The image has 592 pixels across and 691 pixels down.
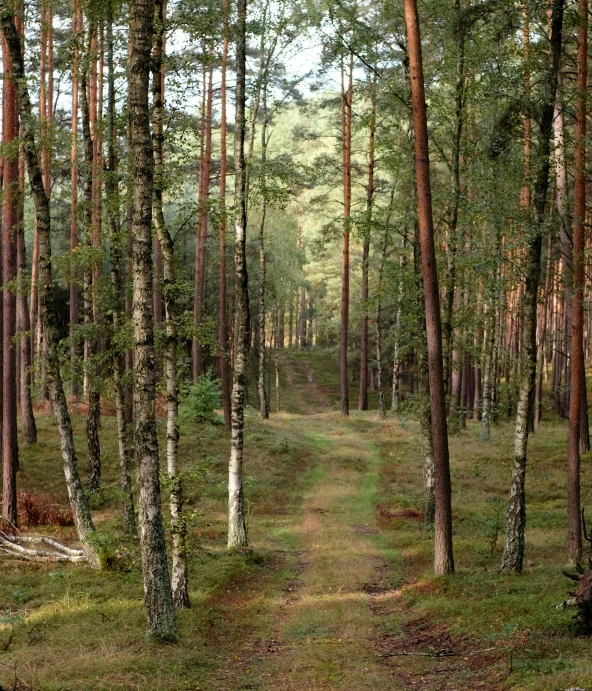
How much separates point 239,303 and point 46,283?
446 cm

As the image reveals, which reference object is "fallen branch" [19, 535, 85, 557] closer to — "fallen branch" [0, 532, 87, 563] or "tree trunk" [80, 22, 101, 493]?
"fallen branch" [0, 532, 87, 563]

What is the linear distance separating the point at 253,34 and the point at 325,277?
1523 inches

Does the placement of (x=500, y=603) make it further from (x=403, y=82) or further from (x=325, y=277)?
(x=325, y=277)

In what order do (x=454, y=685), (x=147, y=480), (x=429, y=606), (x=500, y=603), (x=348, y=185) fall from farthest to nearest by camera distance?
(x=348, y=185)
(x=429, y=606)
(x=500, y=603)
(x=147, y=480)
(x=454, y=685)

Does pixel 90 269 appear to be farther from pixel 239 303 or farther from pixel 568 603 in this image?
pixel 568 603

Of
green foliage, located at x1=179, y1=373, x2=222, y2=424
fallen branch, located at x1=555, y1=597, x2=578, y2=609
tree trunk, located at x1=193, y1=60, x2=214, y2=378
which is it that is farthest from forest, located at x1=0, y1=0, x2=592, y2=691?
tree trunk, located at x1=193, y1=60, x2=214, y2=378

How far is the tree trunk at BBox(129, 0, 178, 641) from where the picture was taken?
33.0 feet

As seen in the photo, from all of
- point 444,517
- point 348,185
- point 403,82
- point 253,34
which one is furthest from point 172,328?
point 348,185

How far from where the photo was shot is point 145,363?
1014 cm

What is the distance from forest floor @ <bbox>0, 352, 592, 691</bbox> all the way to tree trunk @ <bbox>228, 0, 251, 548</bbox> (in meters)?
0.94

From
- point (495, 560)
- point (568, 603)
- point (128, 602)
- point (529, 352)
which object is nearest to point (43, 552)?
point (128, 602)

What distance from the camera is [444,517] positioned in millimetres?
13773

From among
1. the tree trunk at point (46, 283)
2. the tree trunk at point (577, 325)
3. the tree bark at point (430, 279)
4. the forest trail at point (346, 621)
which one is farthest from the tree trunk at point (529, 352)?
the tree trunk at point (46, 283)

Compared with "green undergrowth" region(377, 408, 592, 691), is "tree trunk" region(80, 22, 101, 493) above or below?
above
